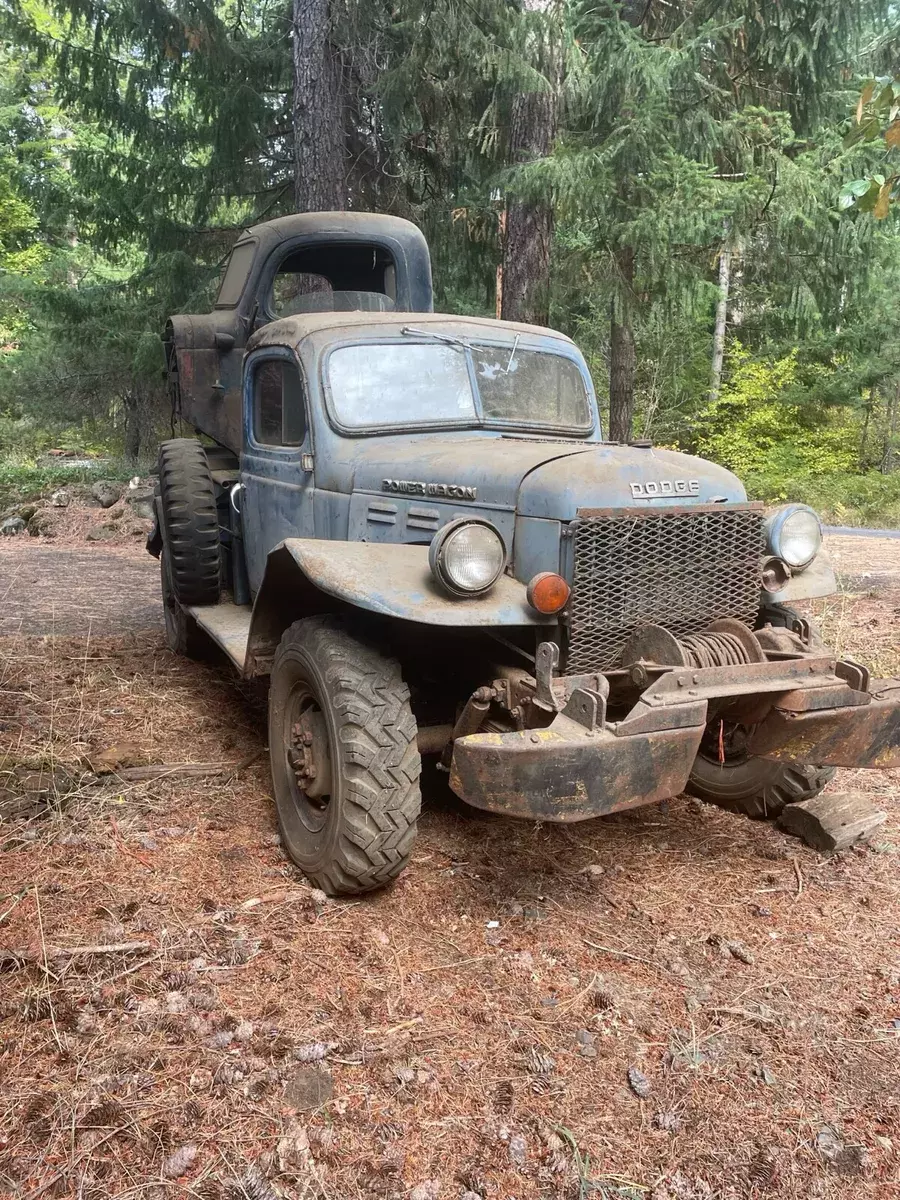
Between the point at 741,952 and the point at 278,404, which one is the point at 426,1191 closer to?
the point at 741,952

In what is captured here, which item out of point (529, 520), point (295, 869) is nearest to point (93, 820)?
point (295, 869)

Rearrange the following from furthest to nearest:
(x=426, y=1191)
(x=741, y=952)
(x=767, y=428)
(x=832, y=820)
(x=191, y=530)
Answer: (x=767, y=428) → (x=191, y=530) → (x=832, y=820) → (x=741, y=952) → (x=426, y=1191)

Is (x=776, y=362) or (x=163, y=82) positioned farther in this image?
(x=776, y=362)

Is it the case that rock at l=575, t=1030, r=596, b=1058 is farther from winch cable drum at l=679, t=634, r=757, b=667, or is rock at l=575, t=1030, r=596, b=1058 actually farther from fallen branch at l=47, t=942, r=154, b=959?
fallen branch at l=47, t=942, r=154, b=959

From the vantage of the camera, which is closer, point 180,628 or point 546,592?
point 546,592

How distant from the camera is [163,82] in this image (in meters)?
10.6

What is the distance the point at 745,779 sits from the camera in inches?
153

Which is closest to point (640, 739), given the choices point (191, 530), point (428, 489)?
point (428, 489)

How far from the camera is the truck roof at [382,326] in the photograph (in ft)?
14.3

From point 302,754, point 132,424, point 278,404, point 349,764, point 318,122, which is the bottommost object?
point 302,754

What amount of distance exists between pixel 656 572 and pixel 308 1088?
6.37ft

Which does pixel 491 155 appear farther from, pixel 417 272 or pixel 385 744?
pixel 385 744

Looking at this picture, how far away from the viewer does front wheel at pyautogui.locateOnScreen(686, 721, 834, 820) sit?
12.3 ft

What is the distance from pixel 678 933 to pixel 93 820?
7.47ft
